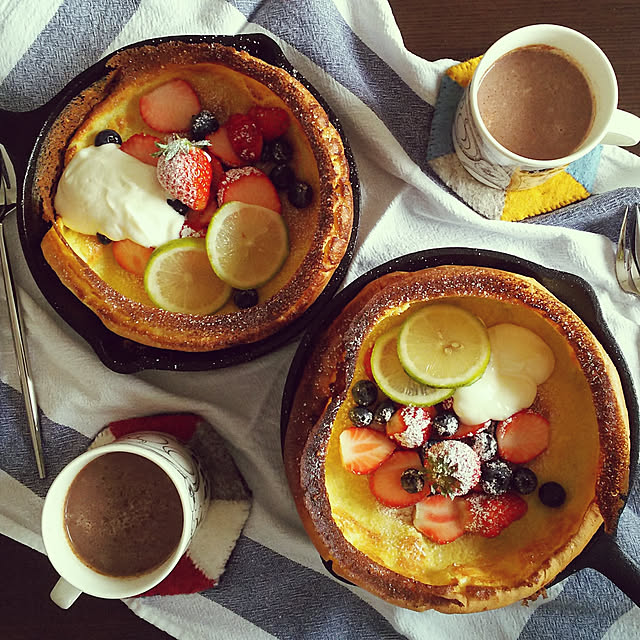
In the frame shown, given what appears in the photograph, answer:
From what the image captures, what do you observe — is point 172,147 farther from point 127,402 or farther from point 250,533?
point 250,533

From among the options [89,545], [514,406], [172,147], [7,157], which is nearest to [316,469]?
[514,406]

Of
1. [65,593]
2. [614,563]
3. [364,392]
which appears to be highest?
[364,392]

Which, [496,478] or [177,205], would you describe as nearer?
[496,478]

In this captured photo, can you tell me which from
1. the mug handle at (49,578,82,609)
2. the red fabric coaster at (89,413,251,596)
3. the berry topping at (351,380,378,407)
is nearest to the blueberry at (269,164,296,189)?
the berry topping at (351,380,378,407)

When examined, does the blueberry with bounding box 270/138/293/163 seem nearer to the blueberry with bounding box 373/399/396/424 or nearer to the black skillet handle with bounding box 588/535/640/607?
the blueberry with bounding box 373/399/396/424

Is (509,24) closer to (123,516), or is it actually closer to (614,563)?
(614,563)

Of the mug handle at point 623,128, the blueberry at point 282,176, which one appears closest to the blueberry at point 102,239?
the blueberry at point 282,176

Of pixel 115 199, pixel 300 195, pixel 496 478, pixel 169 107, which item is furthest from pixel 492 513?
pixel 169 107
